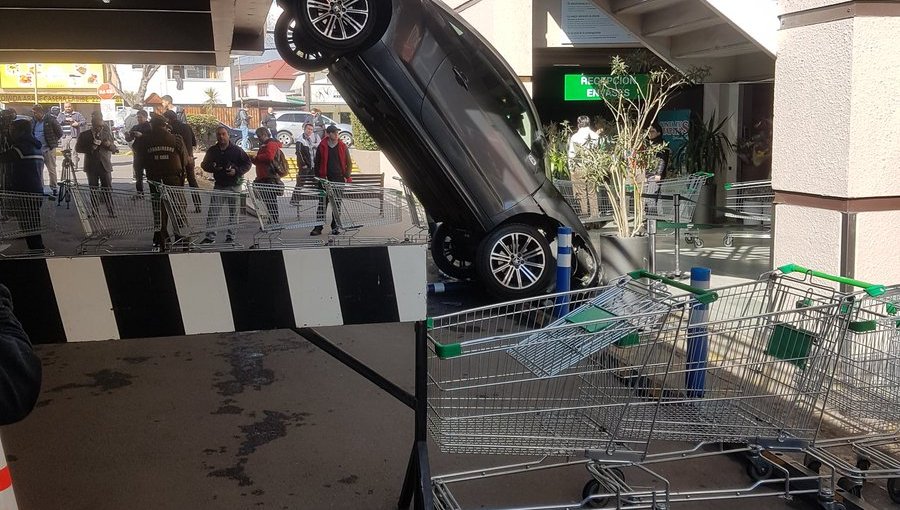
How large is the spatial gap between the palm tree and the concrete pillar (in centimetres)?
4560

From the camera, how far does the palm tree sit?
1945 inches

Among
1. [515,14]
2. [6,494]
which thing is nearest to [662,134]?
[515,14]

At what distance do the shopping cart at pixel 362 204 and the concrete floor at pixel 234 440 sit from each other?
4.46 m

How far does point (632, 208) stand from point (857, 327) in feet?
Answer: 22.2

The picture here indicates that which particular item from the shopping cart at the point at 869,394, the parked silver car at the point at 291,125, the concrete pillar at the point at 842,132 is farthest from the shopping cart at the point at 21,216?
the parked silver car at the point at 291,125

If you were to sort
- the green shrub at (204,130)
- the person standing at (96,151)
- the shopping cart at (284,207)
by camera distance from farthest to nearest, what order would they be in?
the green shrub at (204,130)
the person standing at (96,151)
the shopping cart at (284,207)

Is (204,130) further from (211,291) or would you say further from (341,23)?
(211,291)

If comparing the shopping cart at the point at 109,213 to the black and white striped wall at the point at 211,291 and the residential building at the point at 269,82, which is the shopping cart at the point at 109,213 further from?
the residential building at the point at 269,82

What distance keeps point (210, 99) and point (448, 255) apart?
177ft

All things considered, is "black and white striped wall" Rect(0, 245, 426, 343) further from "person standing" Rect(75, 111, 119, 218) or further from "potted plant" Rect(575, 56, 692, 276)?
"person standing" Rect(75, 111, 119, 218)

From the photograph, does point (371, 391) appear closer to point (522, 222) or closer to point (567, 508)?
point (567, 508)

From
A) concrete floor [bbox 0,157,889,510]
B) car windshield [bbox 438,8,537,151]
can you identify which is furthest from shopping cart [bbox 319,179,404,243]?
concrete floor [bbox 0,157,889,510]

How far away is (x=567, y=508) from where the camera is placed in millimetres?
3936

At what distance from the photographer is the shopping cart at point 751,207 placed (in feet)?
34.9
